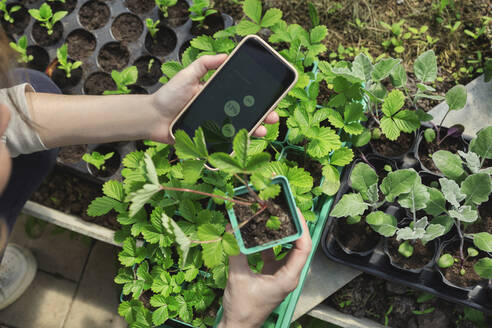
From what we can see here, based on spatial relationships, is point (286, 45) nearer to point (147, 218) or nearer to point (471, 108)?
point (471, 108)

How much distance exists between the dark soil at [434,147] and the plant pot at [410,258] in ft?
0.89

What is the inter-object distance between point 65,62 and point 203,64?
0.77 meters

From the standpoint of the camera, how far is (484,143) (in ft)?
3.89

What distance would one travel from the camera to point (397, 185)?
1.16m

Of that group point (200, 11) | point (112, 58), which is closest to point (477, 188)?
point (200, 11)

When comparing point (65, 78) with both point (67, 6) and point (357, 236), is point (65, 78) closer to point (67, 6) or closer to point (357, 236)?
point (67, 6)

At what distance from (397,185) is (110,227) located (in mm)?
1249

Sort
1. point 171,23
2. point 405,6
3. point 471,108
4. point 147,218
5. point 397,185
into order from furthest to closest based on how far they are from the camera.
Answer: point 405,6 < point 171,23 < point 471,108 < point 147,218 < point 397,185

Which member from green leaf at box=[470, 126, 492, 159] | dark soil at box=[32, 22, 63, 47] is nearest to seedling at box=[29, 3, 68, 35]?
dark soil at box=[32, 22, 63, 47]

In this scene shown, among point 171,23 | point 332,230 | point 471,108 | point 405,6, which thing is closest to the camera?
point 332,230

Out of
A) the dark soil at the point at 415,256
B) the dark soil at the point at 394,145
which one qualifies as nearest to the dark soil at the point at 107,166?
the dark soil at the point at 394,145

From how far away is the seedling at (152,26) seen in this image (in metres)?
1.63

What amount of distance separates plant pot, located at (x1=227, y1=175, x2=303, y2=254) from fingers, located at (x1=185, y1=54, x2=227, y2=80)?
43 cm

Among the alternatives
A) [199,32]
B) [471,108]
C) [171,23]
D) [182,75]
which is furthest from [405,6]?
[182,75]
